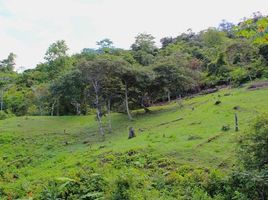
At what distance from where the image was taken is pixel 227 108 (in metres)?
31.8

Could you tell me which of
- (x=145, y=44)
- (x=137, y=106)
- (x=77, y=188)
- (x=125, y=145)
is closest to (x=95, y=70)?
(x=125, y=145)

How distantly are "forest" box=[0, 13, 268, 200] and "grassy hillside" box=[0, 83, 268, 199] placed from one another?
175 mm

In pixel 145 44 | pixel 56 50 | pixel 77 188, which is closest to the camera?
pixel 77 188

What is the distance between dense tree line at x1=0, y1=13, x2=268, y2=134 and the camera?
3856 cm

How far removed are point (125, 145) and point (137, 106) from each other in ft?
66.3

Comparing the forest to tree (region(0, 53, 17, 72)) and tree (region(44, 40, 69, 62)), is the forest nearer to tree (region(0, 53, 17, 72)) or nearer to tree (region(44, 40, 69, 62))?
tree (region(44, 40, 69, 62))

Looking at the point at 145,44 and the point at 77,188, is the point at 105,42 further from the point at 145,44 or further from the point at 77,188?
the point at 77,188

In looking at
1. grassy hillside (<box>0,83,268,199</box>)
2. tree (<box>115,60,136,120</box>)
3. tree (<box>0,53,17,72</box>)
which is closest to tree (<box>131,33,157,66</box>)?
tree (<box>0,53,17,72</box>)

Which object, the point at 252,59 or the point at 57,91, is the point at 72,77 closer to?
the point at 57,91

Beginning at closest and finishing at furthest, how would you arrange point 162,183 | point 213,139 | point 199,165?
point 162,183 < point 199,165 < point 213,139

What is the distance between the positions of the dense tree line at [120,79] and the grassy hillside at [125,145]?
3311 millimetres

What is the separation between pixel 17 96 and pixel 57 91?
19843 millimetres

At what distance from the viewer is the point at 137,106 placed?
151ft

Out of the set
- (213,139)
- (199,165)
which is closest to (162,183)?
(199,165)
